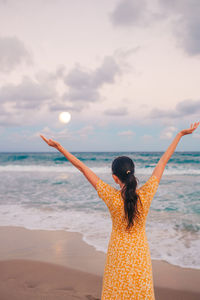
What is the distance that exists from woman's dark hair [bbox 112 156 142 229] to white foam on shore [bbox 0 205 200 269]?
3.21m

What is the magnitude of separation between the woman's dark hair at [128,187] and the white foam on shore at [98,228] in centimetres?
321

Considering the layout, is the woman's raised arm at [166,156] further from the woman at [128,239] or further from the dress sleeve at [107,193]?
the dress sleeve at [107,193]

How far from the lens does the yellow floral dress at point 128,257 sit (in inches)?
75.4

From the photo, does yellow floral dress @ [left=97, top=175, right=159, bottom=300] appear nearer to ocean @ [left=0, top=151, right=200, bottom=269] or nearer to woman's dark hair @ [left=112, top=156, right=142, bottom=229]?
woman's dark hair @ [left=112, top=156, right=142, bottom=229]

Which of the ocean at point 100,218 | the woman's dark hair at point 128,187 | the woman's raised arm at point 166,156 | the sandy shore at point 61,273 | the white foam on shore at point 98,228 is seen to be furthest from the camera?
the ocean at point 100,218

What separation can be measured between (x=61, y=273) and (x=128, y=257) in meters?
2.67

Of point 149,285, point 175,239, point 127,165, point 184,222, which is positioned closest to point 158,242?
point 175,239

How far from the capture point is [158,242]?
5473 mm

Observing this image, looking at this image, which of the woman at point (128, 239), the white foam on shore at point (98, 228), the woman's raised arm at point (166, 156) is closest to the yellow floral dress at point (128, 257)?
the woman at point (128, 239)

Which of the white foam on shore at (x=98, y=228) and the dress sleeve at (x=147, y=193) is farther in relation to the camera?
the white foam on shore at (x=98, y=228)

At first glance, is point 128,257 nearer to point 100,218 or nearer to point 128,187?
point 128,187

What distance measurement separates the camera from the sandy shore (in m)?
3.58

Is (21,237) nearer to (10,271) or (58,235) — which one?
(58,235)

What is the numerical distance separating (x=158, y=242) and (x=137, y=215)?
4.01m
